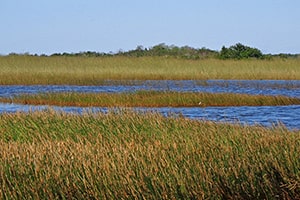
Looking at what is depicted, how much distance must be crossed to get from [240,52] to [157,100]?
32.2 metres

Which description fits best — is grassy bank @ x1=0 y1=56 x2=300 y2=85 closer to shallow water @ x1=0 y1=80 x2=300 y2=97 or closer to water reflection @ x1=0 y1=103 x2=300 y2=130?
shallow water @ x1=0 y1=80 x2=300 y2=97

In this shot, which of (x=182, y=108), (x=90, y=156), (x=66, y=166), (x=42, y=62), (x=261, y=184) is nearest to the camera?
(x=261, y=184)

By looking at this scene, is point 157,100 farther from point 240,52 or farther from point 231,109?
point 240,52

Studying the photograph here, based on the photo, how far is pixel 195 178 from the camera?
6898mm

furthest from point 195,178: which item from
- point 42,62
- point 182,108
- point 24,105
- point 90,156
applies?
point 42,62

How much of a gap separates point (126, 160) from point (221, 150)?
53.6 inches

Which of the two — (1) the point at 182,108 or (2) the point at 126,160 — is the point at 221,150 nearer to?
(2) the point at 126,160

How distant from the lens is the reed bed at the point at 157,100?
22.0 metres

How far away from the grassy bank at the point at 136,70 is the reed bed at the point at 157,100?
31.3 ft

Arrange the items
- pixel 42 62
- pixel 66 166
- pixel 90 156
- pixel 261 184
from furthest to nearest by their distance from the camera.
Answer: pixel 42 62, pixel 90 156, pixel 66 166, pixel 261 184

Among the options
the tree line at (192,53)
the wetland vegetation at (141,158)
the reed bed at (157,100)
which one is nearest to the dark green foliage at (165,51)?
the tree line at (192,53)

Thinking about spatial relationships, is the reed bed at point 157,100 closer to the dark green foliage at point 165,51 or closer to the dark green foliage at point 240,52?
the dark green foliage at point 240,52

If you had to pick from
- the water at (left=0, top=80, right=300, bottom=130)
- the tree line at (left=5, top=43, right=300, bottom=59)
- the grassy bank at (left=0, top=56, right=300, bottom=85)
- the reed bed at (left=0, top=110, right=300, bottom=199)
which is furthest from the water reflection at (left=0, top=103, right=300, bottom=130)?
the tree line at (left=5, top=43, right=300, bottom=59)

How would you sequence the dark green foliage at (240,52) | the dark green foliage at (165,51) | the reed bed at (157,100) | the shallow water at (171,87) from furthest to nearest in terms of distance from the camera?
the dark green foliage at (165,51) → the dark green foliage at (240,52) → the shallow water at (171,87) → the reed bed at (157,100)
